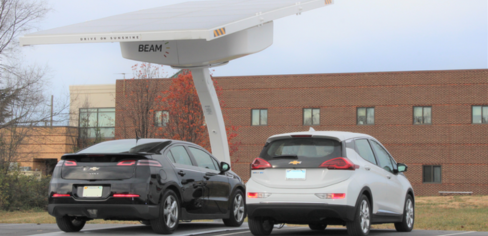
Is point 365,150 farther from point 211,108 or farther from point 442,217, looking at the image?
point 442,217

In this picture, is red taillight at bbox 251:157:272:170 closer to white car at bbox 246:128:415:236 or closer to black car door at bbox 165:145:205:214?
white car at bbox 246:128:415:236

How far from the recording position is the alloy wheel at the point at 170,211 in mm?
8938

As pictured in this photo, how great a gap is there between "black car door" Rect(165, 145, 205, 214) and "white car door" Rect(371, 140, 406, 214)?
117 inches

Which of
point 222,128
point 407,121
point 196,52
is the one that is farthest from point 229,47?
point 407,121

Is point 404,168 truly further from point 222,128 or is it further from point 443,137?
point 443,137

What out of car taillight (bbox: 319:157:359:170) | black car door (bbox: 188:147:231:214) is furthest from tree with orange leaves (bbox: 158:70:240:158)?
car taillight (bbox: 319:157:359:170)

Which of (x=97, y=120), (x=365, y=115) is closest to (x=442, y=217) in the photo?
(x=365, y=115)

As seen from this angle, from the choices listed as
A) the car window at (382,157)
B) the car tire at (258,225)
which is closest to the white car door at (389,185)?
the car window at (382,157)

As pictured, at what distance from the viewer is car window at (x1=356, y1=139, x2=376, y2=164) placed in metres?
9.05

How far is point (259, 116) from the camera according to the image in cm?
4047

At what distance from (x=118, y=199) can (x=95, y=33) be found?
323cm

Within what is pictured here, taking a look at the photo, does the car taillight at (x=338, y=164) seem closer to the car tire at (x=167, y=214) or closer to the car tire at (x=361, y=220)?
the car tire at (x=361, y=220)

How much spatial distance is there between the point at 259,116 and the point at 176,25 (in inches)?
1184

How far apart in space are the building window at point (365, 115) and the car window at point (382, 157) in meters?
29.2
